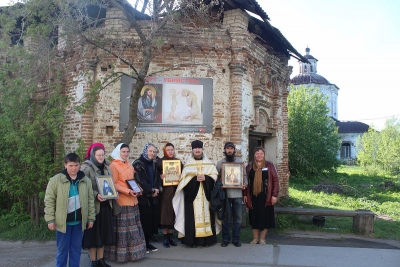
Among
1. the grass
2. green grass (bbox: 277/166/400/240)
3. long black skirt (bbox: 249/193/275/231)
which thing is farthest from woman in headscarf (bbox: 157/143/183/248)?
green grass (bbox: 277/166/400/240)

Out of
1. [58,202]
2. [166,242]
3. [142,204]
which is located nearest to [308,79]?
[166,242]

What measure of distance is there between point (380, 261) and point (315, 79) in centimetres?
5085

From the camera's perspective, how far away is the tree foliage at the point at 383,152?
72.4ft

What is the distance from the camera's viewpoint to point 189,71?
8.55 meters

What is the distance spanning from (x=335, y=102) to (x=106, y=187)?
56538mm

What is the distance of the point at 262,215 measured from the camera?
20.5ft

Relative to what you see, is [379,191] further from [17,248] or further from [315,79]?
[315,79]

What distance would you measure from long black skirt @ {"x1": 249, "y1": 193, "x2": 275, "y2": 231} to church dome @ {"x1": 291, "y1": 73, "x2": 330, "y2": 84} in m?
46.9

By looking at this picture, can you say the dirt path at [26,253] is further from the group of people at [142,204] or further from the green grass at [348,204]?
the green grass at [348,204]

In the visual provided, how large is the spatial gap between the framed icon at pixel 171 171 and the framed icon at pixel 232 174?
799 millimetres

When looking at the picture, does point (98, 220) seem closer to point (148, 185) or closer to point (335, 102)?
point (148, 185)

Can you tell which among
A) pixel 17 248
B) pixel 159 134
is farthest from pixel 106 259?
pixel 159 134

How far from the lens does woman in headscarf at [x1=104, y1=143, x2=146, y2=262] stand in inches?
203

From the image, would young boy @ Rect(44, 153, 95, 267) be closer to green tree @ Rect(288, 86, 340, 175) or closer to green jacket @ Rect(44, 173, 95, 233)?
green jacket @ Rect(44, 173, 95, 233)
